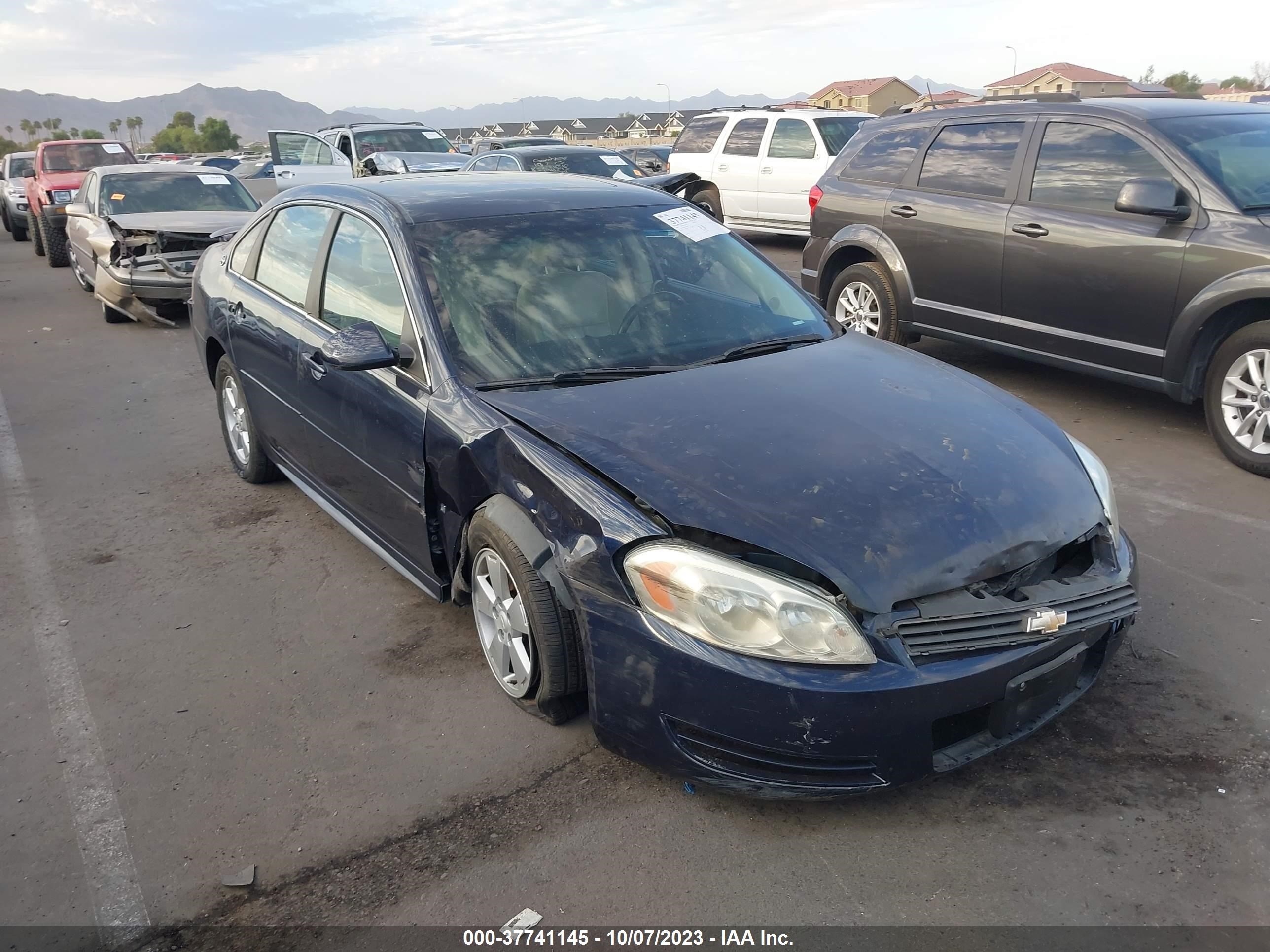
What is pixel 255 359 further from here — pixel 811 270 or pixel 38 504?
pixel 811 270

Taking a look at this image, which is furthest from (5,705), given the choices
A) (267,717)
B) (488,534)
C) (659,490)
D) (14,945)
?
(659,490)

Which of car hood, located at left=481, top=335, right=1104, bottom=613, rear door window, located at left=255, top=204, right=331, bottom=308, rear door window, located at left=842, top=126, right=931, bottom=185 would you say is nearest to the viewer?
car hood, located at left=481, top=335, right=1104, bottom=613

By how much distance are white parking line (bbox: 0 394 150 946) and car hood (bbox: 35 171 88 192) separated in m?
13.6

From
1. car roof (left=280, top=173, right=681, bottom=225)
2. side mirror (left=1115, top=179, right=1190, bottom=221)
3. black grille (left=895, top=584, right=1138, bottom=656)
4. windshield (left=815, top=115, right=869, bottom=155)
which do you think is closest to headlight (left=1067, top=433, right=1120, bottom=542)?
black grille (left=895, top=584, right=1138, bottom=656)

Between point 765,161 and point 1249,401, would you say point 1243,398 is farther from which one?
point 765,161

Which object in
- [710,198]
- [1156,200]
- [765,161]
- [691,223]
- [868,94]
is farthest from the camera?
[868,94]

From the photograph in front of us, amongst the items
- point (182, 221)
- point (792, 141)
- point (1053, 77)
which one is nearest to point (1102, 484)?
point (182, 221)

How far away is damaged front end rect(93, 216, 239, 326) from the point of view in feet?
33.8

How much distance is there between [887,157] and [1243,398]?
10.3ft

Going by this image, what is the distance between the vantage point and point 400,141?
19266 mm

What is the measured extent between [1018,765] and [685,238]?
8.03 ft

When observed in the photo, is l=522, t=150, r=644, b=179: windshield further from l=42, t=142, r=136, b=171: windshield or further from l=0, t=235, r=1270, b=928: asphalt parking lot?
l=0, t=235, r=1270, b=928: asphalt parking lot

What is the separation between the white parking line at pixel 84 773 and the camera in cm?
268

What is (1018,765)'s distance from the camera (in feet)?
10.1
